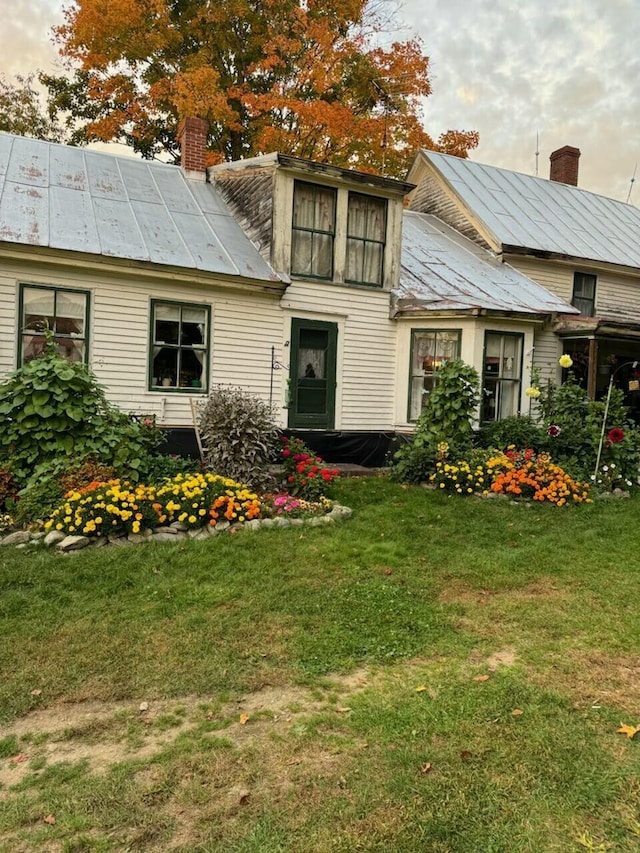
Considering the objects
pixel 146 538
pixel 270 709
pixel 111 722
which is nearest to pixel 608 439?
pixel 146 538

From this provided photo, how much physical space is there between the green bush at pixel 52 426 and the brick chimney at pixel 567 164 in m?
17.3

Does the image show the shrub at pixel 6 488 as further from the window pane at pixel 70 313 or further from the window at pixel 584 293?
the window at pixel 584 293

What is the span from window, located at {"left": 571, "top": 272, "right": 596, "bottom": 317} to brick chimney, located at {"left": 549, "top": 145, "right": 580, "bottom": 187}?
546cm

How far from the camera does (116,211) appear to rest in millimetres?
10398

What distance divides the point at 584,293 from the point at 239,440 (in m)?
11.3

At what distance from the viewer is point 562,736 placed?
3049 millimetres

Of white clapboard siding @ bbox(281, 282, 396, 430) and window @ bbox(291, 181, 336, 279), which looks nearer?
window @ bbox(291, 181, 336, 279)

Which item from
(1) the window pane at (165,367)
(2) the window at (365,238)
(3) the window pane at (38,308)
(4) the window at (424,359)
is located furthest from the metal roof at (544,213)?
(3) the window pane at (38,308)

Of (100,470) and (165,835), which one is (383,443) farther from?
(165,835)

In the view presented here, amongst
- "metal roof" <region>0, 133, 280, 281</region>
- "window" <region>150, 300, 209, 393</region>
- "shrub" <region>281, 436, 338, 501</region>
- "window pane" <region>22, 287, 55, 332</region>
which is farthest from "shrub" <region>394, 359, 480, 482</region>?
"window pane" <region>22, 287, 55, 332</region>

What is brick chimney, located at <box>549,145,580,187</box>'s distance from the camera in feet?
62.5

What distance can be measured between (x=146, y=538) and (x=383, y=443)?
21.3ft

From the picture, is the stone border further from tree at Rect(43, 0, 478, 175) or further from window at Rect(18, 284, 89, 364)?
tree at Rect(43, 0, 478, 175)

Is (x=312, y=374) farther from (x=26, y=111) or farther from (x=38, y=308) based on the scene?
(x=26, y=111)
